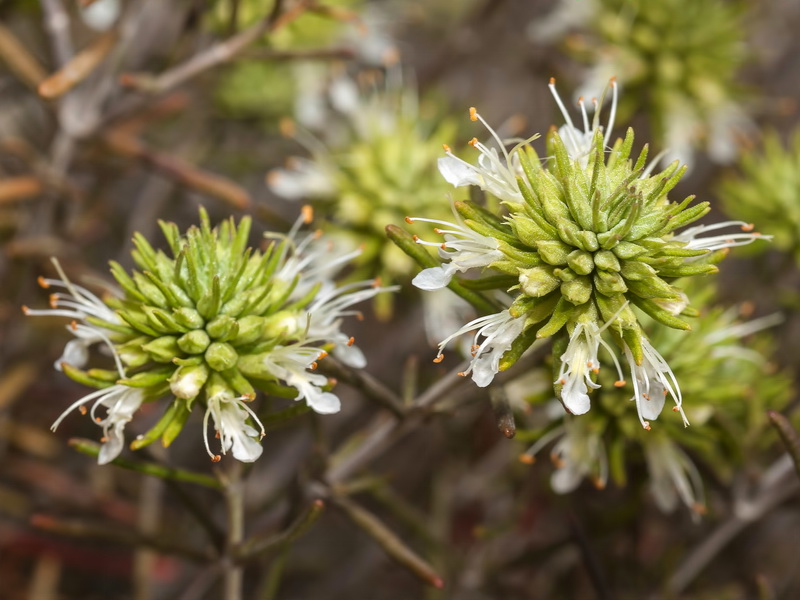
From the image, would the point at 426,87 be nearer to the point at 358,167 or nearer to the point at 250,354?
the point at 358,167

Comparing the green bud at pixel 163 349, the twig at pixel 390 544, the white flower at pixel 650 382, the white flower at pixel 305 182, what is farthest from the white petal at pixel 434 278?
the white flower at pixel 305 182

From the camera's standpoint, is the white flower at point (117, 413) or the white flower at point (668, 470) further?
the white flower at point (668, 470)

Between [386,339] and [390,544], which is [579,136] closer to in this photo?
[390,544]

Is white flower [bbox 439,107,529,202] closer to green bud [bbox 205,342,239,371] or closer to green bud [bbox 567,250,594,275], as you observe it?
green bud [bbox 567,250,594,275]

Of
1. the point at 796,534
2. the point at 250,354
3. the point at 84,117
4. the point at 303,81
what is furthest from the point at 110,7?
the point at 796,534

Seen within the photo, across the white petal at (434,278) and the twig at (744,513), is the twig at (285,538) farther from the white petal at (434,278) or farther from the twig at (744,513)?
the twig at (744,513)

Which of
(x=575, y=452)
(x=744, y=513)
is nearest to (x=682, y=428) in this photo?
(x=575, y=452)
